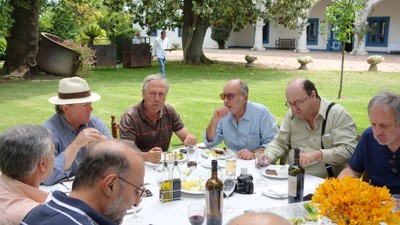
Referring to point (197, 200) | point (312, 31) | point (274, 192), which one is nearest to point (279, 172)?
point (274, 192)

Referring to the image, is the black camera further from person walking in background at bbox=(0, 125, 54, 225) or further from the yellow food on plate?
person walking in background at bbox=(0, 125, 54, 225)

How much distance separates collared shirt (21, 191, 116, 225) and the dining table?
797 mm

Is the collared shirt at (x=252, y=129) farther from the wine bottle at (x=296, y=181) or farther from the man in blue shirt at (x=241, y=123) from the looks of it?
the wine bottle at (x=296, y=181)

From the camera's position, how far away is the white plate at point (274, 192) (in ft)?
10.4

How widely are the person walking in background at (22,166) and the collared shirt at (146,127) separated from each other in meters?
1.92

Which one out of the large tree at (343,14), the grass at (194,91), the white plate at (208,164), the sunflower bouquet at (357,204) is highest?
the large tree at (343,14)

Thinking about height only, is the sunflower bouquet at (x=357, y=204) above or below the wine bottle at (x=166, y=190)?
above

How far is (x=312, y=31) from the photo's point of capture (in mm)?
36969

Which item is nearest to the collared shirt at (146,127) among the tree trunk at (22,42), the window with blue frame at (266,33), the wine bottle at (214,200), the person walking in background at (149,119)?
the person walking in background at (149,119)

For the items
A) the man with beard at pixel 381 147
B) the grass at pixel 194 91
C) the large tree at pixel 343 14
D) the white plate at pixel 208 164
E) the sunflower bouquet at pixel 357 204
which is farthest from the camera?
the large tree at pixel 343 14

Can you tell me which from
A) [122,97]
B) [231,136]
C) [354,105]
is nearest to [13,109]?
[122,97]

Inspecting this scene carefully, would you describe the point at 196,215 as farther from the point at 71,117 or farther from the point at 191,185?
the point at 71,117

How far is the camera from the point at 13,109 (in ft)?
35.5

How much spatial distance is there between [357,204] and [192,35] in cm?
2155
